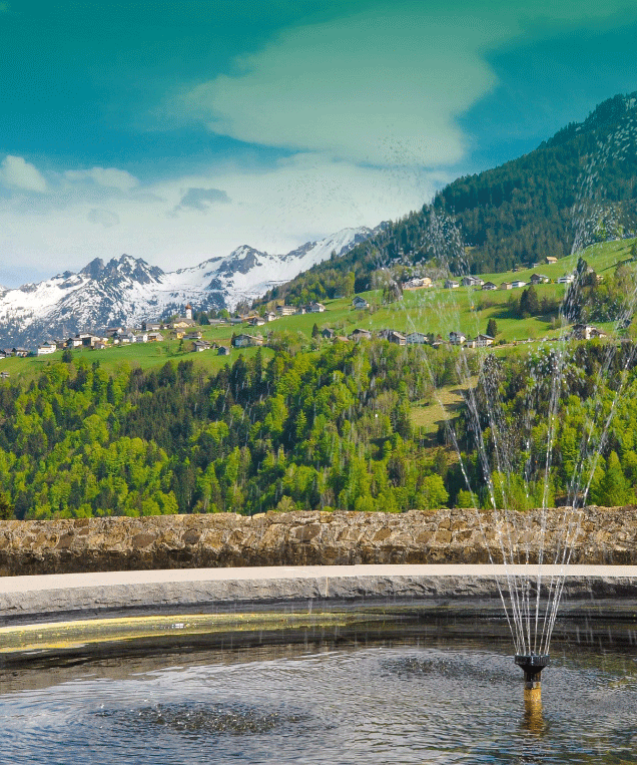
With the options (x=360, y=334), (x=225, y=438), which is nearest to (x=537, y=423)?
(x=360, y=334)

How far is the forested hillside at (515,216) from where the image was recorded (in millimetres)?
132625

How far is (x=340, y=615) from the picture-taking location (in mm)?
9320

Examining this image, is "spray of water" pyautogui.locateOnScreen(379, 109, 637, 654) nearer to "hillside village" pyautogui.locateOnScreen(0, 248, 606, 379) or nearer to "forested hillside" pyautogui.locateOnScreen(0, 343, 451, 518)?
"hillside village" pyautogui.locateOnScreen(0, 248, 606, 379)

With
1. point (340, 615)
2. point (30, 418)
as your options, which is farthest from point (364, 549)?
point (30, 418)

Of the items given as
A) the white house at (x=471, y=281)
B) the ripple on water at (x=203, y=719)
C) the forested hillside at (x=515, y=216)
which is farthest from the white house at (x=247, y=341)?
the ripple on water at (x=203, y=719)

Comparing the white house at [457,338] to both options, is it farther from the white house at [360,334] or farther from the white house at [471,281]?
the white house at [471,281]

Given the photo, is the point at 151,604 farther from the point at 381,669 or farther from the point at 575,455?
the point at 575,455

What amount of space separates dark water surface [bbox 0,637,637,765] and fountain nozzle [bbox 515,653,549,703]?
115 mm

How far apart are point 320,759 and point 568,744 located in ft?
4.62

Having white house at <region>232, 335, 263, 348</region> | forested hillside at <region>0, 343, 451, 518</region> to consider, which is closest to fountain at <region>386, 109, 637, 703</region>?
forested hillside at <region>0, 343, 451, 518</region>

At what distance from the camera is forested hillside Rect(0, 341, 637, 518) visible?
91562 mm

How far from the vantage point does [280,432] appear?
4656 inches

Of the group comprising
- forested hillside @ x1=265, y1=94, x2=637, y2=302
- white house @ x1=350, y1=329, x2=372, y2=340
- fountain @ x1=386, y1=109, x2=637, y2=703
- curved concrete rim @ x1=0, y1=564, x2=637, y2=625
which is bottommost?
curved concrete rim @ x1=0, y1=564, x2=637, y2=625

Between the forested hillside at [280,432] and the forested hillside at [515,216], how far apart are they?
24430 mm
